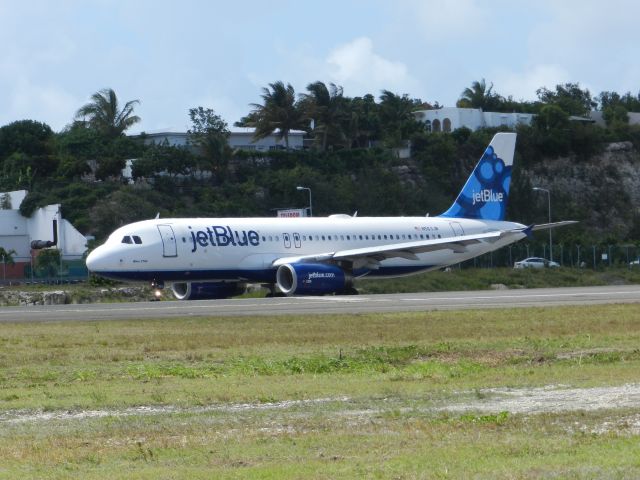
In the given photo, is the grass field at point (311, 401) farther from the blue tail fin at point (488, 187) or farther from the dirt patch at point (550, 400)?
the blue tail fin at point (488, 187)

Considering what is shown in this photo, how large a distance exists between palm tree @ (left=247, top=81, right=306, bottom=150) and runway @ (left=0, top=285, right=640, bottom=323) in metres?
61.9

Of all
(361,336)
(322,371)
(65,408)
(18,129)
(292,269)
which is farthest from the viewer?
(18,129)

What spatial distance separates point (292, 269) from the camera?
46.8 meters

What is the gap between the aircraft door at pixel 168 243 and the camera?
45.5 m

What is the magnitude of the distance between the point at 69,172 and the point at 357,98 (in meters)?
39.6

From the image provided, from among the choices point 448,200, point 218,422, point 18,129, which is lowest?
point 218,422

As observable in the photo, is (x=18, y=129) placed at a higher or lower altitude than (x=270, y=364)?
higher

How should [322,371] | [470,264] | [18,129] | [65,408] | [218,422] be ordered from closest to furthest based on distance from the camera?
1. [218,422]
2. [65,408]
3. [322,371]
4. [470,264]
5. [18,129]

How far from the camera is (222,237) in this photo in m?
47.1

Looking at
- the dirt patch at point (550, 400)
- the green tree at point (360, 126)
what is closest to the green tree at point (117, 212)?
the green tree at point (360, 126)

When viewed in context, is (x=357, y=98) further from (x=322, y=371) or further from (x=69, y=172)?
(x=322, y=371)

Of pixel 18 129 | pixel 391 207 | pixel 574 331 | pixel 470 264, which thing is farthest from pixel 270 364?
pixel 18 129

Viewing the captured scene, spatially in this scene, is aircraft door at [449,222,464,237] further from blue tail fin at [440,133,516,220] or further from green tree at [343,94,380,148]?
green tree at [343,94,380,148]

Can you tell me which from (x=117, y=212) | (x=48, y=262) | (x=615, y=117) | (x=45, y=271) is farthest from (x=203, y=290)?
(x=615, y=117)
